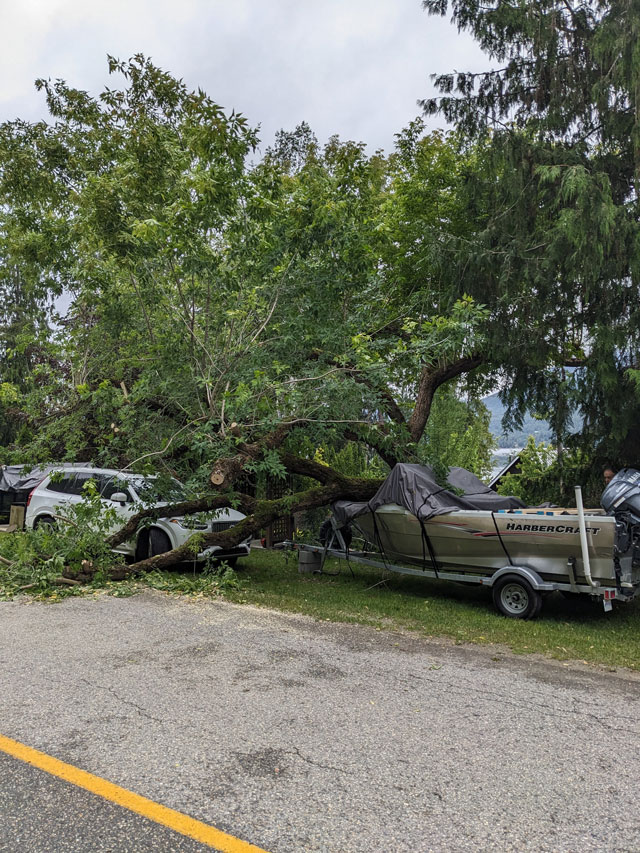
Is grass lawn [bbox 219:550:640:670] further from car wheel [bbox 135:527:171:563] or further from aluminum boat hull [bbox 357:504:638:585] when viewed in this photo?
car wheel [bbox 135:527:171:563]

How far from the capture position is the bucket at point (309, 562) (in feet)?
39.6

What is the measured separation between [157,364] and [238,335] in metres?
1.36

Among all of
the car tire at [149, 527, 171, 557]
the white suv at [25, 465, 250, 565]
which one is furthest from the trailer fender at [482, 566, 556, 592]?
the car tire at [149, 527, 171, 557]

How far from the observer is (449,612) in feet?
29.0

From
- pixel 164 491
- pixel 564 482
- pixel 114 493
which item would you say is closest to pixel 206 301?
→ pixel 164 491

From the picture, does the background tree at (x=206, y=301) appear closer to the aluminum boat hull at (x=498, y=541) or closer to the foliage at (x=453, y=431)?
the aluminum boat hull at (x=498, y=541)

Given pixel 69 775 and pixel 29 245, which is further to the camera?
pixel 29 245

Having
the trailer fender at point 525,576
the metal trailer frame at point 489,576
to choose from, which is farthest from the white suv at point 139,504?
the trailer fender at point 525,576

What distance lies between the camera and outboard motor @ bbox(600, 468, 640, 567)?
781 centimetres

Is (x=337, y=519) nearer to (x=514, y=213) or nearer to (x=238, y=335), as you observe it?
(x=238, y=335)

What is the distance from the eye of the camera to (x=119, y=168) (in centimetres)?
1027

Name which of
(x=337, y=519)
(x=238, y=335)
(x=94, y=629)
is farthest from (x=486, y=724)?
(x=238, y=335)

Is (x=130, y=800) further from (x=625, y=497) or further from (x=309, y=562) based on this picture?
(x=309, y=562)

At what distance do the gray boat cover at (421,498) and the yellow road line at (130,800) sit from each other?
20.6ft
